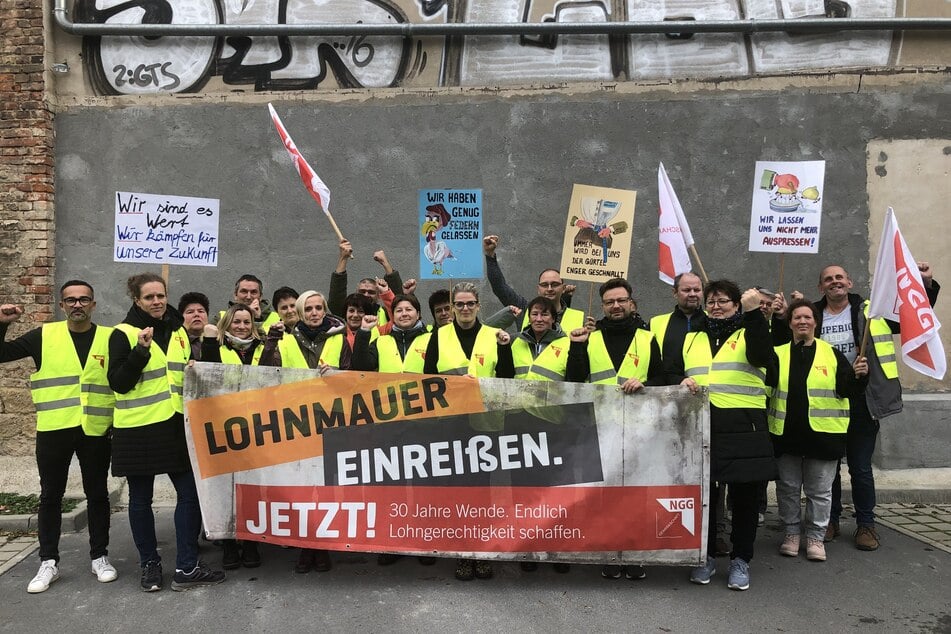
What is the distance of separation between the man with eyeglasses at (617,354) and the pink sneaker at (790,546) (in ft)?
3.71

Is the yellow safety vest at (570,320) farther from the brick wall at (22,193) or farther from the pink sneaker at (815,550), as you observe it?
the brick wall at (22,193)

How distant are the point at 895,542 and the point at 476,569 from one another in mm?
3211

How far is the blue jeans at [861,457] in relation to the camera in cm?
552

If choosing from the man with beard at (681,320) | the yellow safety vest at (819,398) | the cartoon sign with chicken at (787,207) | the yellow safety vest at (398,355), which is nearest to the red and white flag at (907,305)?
the yellow safety vest at (819,398)

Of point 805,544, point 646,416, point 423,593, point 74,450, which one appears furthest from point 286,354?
point 805,544

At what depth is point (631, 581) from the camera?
188 inches

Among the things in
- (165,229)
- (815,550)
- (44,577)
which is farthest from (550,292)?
(44,577)

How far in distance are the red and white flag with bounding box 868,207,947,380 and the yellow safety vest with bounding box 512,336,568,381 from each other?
2103 mm

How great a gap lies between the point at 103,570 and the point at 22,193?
4808 mm

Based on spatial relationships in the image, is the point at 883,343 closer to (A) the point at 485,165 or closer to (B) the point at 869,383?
(B) the point at 869,383

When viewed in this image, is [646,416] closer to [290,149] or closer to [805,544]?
[805,544]

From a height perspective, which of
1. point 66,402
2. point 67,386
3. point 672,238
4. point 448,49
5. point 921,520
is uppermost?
point 448,49

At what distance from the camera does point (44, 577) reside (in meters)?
4.72

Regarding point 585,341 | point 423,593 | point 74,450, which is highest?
point 585,341
